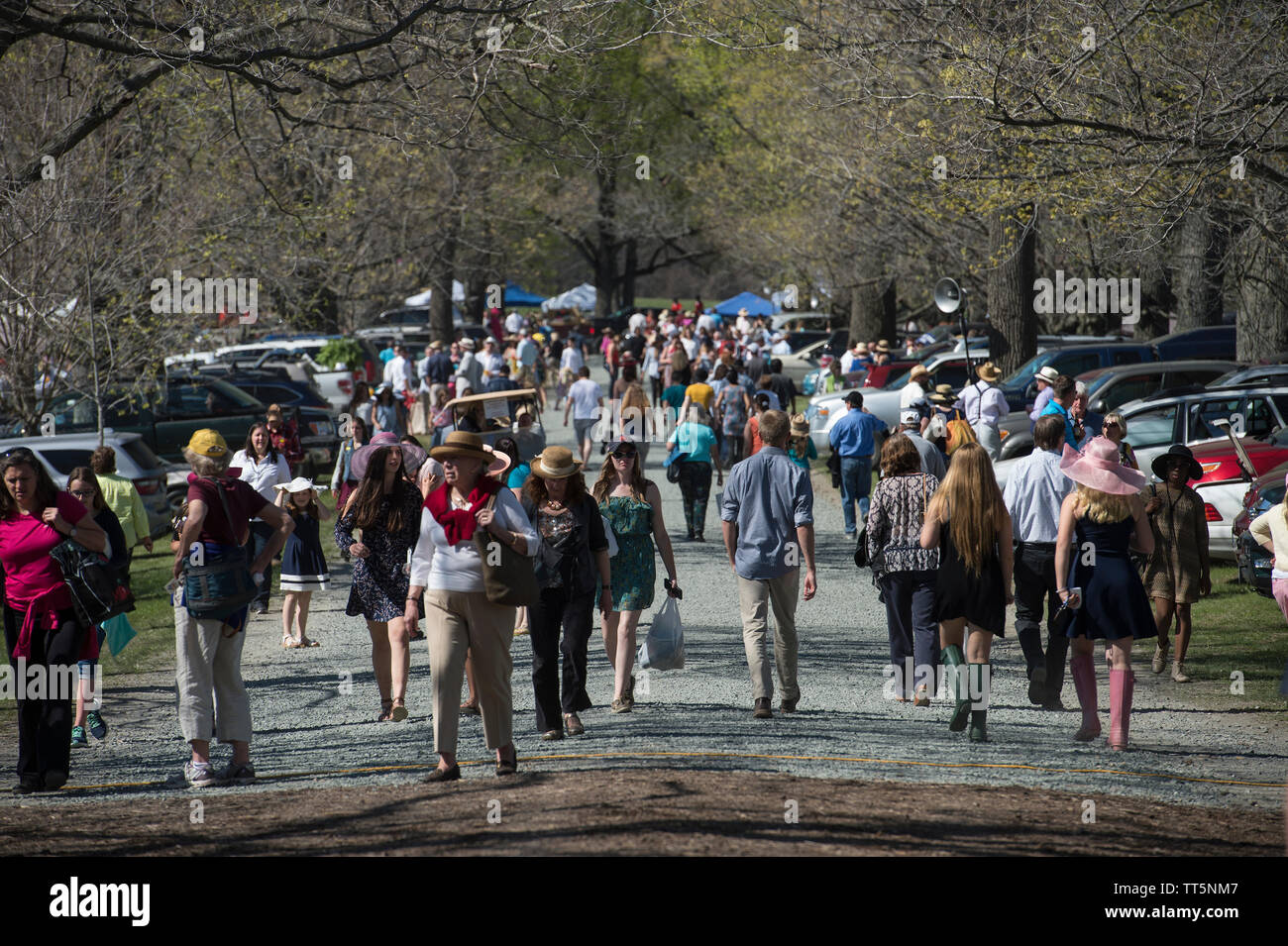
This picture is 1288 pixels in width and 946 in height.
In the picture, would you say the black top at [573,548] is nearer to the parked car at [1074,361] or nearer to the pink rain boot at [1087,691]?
the pink rain boot at [1087,691]

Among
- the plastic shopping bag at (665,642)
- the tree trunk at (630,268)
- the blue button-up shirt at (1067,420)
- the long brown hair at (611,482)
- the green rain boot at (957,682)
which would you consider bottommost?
the green rain boot at (957,682)

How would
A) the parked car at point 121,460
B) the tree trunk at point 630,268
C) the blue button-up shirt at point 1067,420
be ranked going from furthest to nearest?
the tree trunk at point 630,268, the parked car at point 121,460, the blue button-up shirt at point 1067,420

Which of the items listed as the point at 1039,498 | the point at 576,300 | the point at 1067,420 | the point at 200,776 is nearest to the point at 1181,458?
the point at 1039,498

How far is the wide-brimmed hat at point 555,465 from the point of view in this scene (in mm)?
8266

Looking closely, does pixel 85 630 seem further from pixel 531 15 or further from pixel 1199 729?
pixel 1199 729

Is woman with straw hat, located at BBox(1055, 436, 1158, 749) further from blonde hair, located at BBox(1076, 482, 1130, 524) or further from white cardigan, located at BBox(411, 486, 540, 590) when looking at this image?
white cardigan, located at BBox(411, 486, 540, 590)

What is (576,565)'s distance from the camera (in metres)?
8.43

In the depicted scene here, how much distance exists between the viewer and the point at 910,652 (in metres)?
9.81

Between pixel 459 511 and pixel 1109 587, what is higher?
pixel 459 511

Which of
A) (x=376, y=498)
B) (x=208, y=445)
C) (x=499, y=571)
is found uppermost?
(x=208, y=445)

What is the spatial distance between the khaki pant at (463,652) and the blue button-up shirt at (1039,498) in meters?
3.63

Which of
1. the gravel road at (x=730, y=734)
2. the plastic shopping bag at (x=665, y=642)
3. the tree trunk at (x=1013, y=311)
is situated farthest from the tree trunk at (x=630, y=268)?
the plastic shopping bag at (x=665, y=642)

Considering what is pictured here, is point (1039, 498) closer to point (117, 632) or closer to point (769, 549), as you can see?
point (769, 549)

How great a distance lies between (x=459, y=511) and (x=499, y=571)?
356 millimetres
